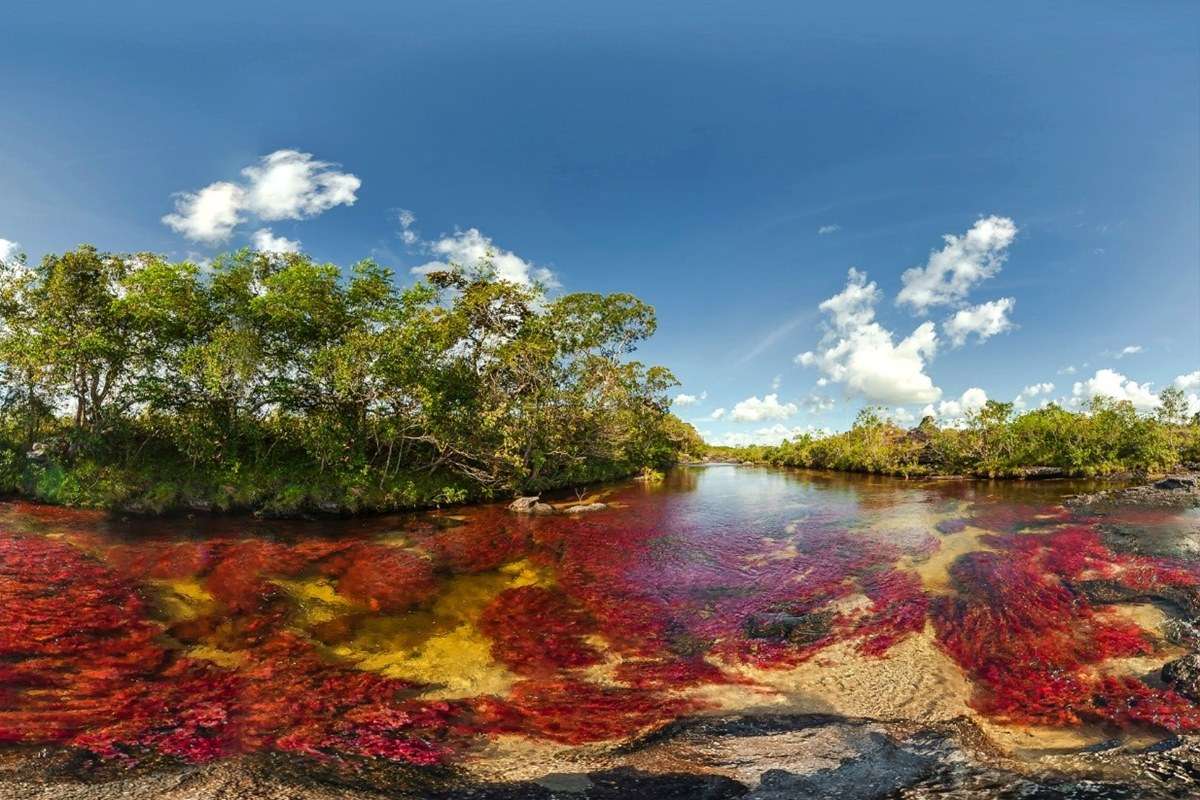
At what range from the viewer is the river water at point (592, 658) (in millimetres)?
7348

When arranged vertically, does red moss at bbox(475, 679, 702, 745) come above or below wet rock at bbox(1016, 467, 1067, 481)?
below

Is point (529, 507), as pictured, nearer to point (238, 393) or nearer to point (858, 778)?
point (238, 393)

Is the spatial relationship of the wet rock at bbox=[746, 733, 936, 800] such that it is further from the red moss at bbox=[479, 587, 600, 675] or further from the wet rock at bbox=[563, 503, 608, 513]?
the wet rock at bbox=[563, 503, 608, 513]

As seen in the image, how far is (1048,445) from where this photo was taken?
5503 cm

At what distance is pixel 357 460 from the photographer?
108 feet

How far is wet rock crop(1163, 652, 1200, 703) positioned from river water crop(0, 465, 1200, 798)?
376 mm

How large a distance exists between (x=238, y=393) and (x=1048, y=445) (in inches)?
2823

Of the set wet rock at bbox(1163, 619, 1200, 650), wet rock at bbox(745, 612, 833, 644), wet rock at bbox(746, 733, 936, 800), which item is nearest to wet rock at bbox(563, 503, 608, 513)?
wet rock at bbox(745, 612, 833, 644)

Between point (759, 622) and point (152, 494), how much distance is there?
32.2 meters

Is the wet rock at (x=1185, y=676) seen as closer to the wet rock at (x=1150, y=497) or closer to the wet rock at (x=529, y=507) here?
the wet rock at (x=529, y=507)

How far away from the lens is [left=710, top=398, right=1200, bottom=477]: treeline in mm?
53375

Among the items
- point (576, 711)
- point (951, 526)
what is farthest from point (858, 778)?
point (951, 526)

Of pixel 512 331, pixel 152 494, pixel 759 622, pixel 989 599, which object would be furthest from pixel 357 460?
pixel 989 599

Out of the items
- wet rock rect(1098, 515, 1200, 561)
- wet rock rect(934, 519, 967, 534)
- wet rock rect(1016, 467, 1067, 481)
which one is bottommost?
wet rock rect(934, 519, 967, 534)
